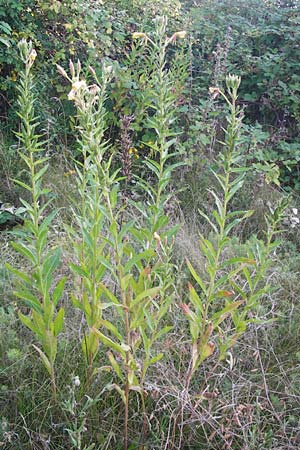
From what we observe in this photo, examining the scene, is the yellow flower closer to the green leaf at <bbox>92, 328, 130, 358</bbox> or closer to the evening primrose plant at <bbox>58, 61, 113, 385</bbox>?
the evening primrose plant at <bbox>58, 61, 113, 385</bbox>

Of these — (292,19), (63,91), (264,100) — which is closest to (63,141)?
(63,91)

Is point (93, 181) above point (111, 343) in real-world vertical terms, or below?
above

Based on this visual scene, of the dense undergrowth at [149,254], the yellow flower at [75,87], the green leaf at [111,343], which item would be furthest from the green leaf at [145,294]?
the yellow flower at [75,87]

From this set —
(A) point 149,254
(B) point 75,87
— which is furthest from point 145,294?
(B) point 75,87

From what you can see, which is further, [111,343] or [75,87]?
[111,343]

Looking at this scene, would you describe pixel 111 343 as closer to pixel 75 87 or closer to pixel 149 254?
pixel 149 254

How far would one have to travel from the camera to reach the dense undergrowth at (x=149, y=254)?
5.32 feet

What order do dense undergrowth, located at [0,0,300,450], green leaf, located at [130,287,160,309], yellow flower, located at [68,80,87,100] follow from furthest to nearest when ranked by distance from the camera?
1. dense undergrowth, located at [0,0,300,450]
2. green leaf, located at [130,287,160,309]
3. yellow flower, located at [68,80,87,100]

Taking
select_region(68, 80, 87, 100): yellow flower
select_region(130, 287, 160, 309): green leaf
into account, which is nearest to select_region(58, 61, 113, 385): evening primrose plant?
select_region(68, 80, 87, 100): yellow flower

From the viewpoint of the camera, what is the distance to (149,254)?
156 cm

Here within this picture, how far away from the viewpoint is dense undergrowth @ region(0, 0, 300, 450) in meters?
1.62

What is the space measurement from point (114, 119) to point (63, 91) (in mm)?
549

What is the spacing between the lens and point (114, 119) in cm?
402

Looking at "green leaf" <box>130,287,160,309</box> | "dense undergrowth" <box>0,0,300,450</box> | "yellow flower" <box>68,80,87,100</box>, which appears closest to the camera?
"yellow flower" <box>68,80,87,100</box>
